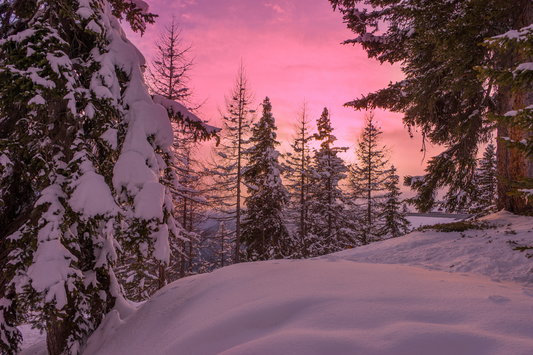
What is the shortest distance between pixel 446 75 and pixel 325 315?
10382mm

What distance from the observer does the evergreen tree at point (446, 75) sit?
7051mm

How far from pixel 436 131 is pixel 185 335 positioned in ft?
44.4

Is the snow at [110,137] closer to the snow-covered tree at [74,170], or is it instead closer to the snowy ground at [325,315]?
the snow-covered tree at [74,170]

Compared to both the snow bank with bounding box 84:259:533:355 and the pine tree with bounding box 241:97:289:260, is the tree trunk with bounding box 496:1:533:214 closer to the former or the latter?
the snow bank with bounding box 84:259:533:355

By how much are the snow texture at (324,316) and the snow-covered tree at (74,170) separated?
0.96m

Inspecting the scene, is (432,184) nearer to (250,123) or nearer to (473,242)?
(473,242)

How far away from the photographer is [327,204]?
22.1m

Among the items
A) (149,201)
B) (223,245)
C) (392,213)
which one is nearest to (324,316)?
(149,201)

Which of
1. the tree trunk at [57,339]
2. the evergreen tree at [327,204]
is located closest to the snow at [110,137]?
the tree trunk at [57,339]

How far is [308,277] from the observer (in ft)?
12.8

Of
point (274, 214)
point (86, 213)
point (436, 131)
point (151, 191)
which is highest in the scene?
point (436, 131)

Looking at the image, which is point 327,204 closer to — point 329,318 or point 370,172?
point 370,172

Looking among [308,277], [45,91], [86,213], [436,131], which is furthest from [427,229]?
[45,91]

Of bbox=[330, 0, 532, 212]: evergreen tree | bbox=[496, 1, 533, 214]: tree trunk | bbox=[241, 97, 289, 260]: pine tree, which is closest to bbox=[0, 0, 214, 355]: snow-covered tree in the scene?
bbox=[330, 0, 532, 212]: evergreen tree
